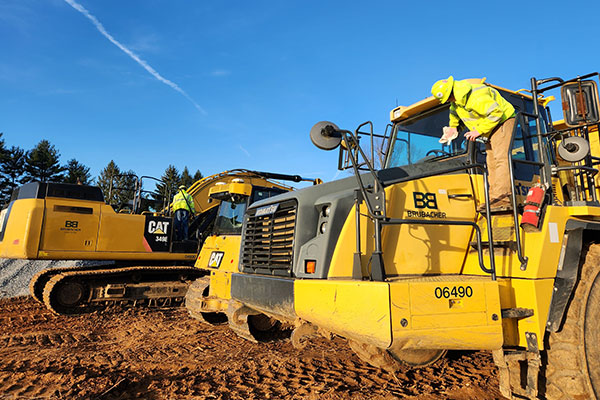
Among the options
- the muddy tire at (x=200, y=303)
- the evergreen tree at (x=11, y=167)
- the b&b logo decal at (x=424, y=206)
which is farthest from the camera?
the evergreen tree at (x=11, y=167)

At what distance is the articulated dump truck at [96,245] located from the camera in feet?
26.3

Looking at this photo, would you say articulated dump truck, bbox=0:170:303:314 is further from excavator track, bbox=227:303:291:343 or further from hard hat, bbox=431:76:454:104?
hard hat, bbox=431:76:454:104

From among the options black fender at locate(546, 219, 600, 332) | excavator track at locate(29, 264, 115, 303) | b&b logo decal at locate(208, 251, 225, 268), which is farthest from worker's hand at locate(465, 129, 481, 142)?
excavator track at locate(29, 264, 115, 303)

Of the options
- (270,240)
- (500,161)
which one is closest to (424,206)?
(500,161)

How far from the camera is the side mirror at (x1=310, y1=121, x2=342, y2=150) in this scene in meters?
3.13

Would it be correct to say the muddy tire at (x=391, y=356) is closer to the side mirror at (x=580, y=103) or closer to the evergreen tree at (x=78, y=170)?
the side mirror at (x=580, y=103)

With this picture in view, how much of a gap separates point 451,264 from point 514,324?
66 centimetres

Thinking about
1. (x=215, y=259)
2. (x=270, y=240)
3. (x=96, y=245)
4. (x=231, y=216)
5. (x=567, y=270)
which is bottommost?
(x=567, y=270)

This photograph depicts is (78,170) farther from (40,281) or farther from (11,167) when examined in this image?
(40,281)

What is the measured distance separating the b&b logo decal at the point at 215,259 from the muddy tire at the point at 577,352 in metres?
4.97

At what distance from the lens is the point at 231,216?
782 centimetres

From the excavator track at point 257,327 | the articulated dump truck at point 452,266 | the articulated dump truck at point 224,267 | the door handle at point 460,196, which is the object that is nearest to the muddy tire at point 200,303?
the articulated dump truck at point 224,267

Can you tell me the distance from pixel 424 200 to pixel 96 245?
739 centimetres

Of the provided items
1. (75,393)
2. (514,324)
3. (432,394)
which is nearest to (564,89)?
(514,324)
